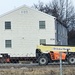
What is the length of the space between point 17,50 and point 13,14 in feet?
18.6

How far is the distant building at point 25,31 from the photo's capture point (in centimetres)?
5847

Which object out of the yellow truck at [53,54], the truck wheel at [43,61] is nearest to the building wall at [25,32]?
the yellow truck at [53,54]

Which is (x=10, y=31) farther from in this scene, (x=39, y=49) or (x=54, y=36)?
(x=39, y=49)

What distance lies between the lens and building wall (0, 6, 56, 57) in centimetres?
5847

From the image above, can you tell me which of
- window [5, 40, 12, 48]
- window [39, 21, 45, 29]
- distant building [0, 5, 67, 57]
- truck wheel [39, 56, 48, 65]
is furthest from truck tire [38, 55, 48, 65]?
window [39, 21, 45, 29]

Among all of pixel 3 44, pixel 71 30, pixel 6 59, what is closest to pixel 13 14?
pixel 3 44

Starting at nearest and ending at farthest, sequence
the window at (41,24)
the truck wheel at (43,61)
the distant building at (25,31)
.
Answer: the truck wheel at (43,61)
the distant building at (25,31)
the window at (41,24)

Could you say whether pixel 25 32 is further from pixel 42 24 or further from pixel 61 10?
pixel 61 10

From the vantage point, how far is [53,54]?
3709cm

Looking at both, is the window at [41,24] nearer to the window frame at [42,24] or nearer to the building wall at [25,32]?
the window frame at [42,24]

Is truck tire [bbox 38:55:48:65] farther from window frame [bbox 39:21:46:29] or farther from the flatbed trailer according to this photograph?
window frame [bbox 39:21:46:29]

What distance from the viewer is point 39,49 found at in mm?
38125

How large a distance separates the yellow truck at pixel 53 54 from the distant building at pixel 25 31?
66.8 ft

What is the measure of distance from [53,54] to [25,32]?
875 inches
